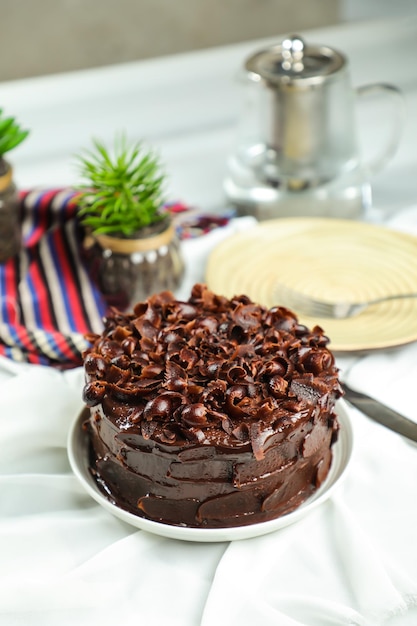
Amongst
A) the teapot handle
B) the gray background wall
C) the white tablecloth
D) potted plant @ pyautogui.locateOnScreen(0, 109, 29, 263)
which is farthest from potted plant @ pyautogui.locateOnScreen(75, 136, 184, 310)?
the gray background wall

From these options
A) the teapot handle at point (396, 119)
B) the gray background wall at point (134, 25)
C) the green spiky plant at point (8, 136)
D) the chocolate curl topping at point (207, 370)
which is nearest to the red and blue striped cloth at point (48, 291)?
the green spiky plant at point (8, 136)

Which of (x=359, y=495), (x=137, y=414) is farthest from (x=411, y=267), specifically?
(x=137, y=414)

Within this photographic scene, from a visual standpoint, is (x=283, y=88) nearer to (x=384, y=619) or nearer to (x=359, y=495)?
(x=359, y=495)

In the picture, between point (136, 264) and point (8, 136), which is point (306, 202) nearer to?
point (136, 264)

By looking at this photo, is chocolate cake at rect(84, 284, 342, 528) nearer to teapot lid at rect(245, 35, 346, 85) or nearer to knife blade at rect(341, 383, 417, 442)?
knife blade at rect(341, 383, 417, 442)

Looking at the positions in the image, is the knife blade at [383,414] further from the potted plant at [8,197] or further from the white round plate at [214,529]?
the potted plant at [8,197]
